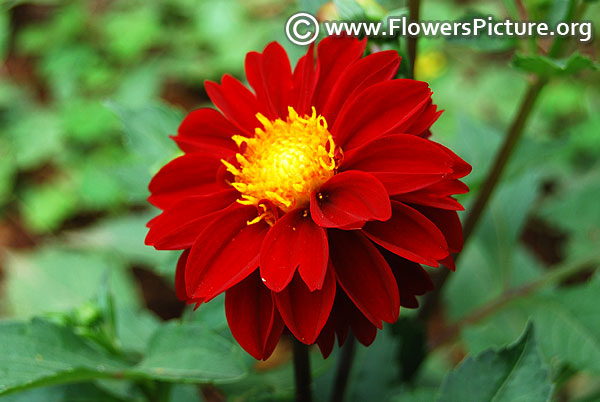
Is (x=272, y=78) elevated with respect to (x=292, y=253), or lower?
elevated

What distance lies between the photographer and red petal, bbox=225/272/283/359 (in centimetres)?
61

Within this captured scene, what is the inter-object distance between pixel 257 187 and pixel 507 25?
55 centimetres

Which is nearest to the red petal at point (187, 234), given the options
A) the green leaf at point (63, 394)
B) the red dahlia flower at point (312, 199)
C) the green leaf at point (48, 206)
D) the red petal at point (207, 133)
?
the red dahlia flower at point (312, 199)

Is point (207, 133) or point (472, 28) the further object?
point (472, 28)

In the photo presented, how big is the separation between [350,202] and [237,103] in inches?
8.7

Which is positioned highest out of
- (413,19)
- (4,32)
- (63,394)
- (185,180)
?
(4,32)

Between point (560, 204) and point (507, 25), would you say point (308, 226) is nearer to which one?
point (507, 25)

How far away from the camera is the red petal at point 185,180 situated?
688mm

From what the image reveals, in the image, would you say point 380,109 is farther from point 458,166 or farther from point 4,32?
point 4,32

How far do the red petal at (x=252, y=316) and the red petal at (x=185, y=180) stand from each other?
14cm

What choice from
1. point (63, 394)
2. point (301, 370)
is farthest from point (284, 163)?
point (63, 394)

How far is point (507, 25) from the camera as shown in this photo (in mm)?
948

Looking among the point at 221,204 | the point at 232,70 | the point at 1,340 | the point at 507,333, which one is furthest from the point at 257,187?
the point at 232,70

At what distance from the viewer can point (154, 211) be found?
141 cm
